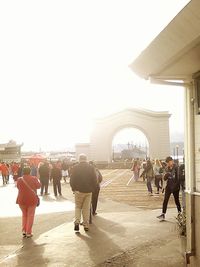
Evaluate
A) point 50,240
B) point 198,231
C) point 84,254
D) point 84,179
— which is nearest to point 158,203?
point 84,179

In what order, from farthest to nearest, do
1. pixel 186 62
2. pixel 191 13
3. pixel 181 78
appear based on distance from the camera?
pixel 181 78 < pixel 186 62 < pixel 191 13

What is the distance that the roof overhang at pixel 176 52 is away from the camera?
4512mm

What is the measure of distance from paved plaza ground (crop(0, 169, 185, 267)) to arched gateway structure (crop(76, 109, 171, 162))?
42.7 m

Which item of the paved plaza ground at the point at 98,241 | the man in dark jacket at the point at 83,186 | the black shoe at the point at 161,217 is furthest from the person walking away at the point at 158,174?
the man in dark jacket at the point at 83,186

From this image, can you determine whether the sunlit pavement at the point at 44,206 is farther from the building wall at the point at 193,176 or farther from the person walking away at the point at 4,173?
the person walking away at the point at 4,173

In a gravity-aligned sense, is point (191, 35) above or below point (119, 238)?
above

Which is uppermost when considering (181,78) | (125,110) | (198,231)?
(125,110)

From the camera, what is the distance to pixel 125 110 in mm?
58000

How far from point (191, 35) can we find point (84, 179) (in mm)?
6122

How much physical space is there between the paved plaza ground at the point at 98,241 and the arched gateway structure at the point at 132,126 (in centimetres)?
4271

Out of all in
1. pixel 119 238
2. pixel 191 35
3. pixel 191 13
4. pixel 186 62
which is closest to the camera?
pixel 191 13

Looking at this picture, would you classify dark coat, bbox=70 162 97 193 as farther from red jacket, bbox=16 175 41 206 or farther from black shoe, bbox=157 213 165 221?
black shoe, bbox=157 213 165 221

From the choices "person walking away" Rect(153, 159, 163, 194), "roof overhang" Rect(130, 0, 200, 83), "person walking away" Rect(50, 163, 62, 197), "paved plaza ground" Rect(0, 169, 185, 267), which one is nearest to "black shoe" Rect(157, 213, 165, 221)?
"paved plaza ground" Rect(0, 169, 185, 267)

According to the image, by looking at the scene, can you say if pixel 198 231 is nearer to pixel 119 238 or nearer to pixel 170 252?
pixel 170 252
